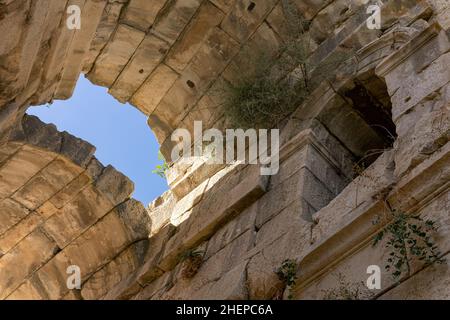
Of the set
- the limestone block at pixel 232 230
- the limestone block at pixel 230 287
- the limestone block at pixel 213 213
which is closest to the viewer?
the limestone block at pixel 230 287

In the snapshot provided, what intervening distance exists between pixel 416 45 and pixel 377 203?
150cm

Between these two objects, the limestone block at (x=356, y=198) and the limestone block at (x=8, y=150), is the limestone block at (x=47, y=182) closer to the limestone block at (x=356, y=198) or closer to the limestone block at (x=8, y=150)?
the limestone block at (x=8, y=150)

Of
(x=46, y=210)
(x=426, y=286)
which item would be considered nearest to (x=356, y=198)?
(x=426, y=286)

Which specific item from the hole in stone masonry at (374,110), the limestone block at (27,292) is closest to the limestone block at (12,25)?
the hole in stone masonry at (374,110)

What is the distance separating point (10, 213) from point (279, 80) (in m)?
2.89

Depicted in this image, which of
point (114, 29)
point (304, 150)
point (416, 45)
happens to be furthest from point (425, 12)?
point (114, 29)

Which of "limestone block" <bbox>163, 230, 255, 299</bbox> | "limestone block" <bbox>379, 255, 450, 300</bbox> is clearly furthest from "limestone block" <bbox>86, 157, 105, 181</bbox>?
"limestone block" <bbox>379, 255, 450, 300</bbox>

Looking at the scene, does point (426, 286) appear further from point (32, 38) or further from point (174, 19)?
point (174, 19)

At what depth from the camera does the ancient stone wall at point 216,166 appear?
14.3 ft

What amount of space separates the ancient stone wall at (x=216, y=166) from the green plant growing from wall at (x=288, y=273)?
4cm

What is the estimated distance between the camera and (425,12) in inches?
233

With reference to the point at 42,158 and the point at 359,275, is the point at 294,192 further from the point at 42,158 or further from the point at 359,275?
the point at 42,158

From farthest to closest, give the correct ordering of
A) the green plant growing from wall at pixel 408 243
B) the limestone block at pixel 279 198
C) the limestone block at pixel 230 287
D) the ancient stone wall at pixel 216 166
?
the limestone block at pixel 279 198 < the limestone block at pixel 230 287 < the ancient stone wall at pixel 216 166 < the green plant growing from wall at pixel 408 243

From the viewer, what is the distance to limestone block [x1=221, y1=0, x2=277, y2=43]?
298 inches
